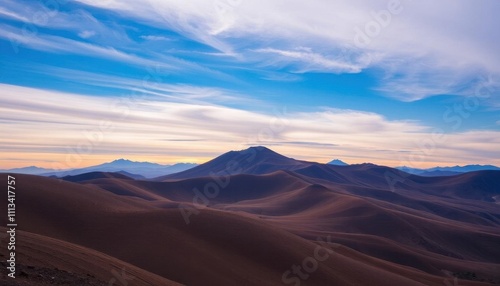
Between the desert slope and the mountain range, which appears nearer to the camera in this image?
the mountain range

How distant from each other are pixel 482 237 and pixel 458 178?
5307 inches

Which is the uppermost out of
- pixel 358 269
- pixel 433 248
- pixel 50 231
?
pixel 50 231

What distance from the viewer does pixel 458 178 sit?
187750mm

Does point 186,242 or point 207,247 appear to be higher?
point 186,242

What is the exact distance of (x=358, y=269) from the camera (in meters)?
26.2

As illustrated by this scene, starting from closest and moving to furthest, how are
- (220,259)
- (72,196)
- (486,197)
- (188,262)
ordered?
(188,262), (220,259), (72,196), (486,197)

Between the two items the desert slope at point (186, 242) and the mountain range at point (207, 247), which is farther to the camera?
the desert slope at point (186, 242)

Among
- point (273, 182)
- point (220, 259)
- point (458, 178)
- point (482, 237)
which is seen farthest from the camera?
point (458, 178)

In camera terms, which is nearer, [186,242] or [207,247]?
[186,242]

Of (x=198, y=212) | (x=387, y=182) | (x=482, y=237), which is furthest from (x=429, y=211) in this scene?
(x=198, y=212)

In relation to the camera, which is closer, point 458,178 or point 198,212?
point 198,212

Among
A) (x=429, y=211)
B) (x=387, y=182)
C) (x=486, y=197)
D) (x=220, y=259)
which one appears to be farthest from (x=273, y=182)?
(x=486, y=197)

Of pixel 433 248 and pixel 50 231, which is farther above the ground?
pixel 50 231

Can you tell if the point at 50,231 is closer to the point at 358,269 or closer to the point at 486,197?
the point at 358,269
